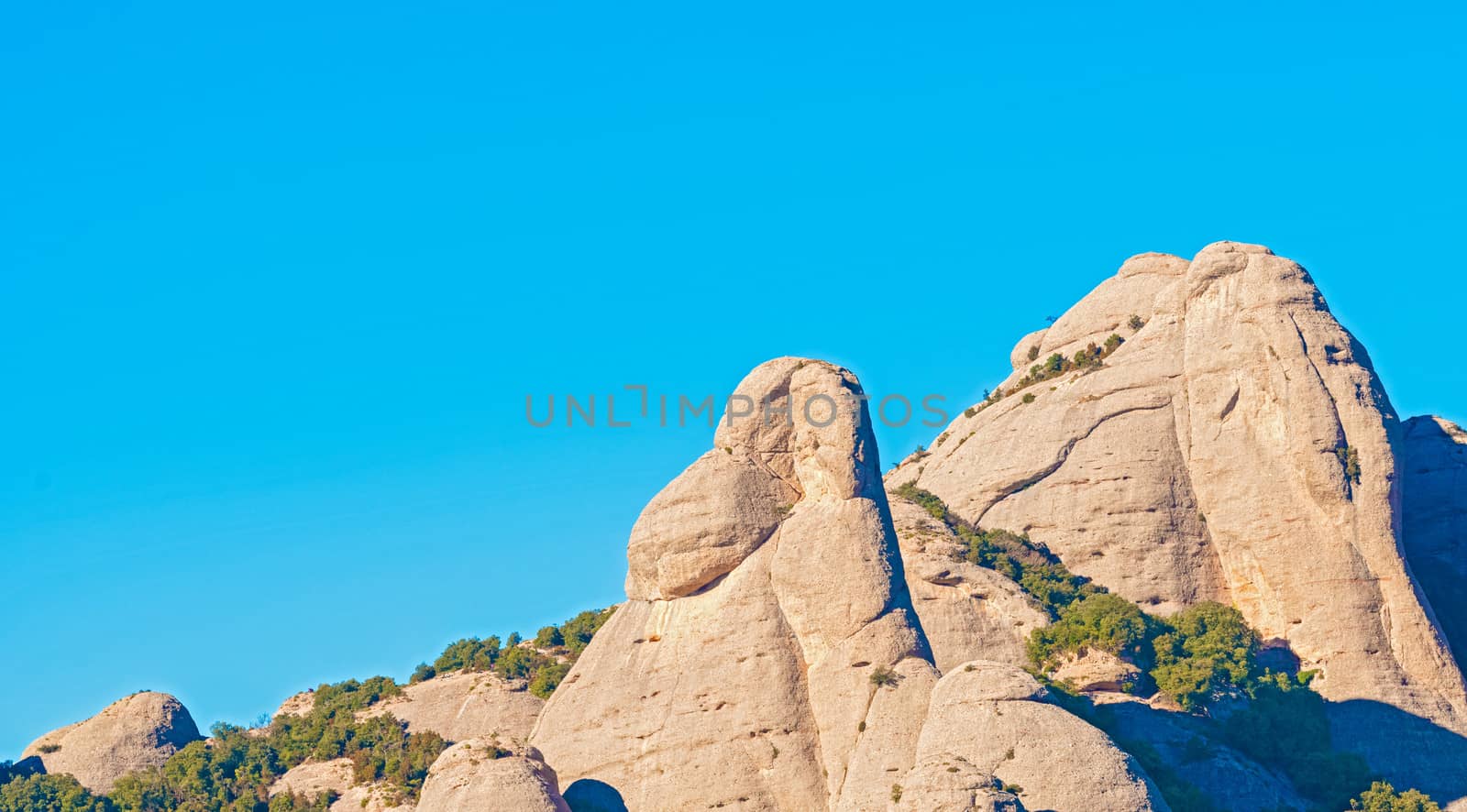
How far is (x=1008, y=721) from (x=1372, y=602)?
26448mm

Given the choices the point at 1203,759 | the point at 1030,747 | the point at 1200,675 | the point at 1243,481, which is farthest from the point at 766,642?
the point at 1243,481

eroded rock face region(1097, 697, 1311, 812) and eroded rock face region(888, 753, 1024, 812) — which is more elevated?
eroded rock face region(1097, 697, 1311, 812)

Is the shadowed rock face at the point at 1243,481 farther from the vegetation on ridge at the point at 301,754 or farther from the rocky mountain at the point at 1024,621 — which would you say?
the vegetation on ridge at the point at 301,754

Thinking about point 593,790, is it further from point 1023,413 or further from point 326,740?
point 1023,413

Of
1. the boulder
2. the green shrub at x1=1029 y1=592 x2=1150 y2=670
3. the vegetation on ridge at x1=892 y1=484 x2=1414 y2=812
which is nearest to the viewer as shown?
the vegetation on ridge at x1=892 y1=484 x2=1414 y2=812

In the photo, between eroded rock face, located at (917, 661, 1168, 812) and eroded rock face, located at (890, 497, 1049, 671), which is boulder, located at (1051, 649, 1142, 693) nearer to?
eroded rock face, located at (890, 497, 1049, 671)

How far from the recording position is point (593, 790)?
6431 centimetres

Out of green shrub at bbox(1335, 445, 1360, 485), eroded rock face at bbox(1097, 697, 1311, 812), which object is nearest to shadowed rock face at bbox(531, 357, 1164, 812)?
eroded rock face at bbox(1097, 697, 1311, 812)

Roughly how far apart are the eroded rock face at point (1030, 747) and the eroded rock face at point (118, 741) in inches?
1513

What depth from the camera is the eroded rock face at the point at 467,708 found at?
257 feet

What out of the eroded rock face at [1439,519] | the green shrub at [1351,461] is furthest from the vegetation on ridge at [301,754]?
the eroded rock face at [1439,519]

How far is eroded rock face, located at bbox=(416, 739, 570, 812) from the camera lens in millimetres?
58625

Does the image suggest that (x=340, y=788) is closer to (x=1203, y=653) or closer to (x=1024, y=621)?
(x=1024, y=621)

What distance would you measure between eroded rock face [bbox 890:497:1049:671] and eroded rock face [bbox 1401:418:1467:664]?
667 inches
